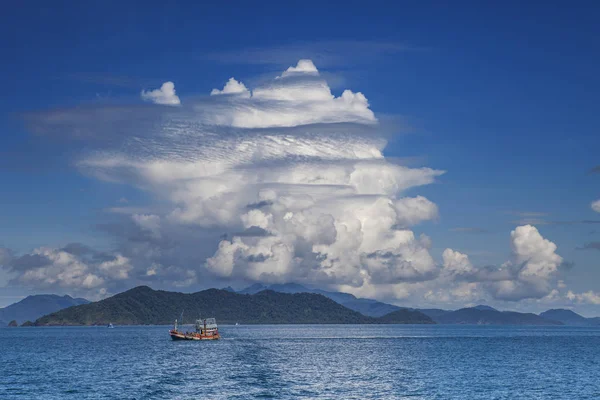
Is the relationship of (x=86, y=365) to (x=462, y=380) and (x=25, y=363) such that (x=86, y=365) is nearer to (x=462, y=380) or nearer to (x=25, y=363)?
(x=25, y=363)

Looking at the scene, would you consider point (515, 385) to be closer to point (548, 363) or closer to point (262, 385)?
point (262, 385)

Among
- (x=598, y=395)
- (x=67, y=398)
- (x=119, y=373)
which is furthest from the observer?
(x=119, y=373)

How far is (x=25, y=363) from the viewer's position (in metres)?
165

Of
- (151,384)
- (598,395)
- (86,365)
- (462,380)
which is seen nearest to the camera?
(598,395)

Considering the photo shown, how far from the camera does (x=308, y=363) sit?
156 metres

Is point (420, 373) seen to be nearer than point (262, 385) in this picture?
No

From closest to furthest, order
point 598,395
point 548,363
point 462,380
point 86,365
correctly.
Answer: point 598,395
point 462,380
point 86,365
point 548,363

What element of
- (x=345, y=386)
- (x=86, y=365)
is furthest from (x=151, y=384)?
(x=86, y=365)

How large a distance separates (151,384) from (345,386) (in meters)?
32.6

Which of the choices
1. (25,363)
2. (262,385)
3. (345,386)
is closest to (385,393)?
(345,386)

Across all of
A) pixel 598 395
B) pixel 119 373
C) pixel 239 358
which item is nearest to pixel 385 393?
pixel 598 395

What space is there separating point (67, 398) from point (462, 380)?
6805 cm

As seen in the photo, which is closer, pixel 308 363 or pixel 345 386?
pixel 345 386

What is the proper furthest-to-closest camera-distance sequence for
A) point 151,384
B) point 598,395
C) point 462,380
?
point 462,380 < point 151,384 < point 598,395
